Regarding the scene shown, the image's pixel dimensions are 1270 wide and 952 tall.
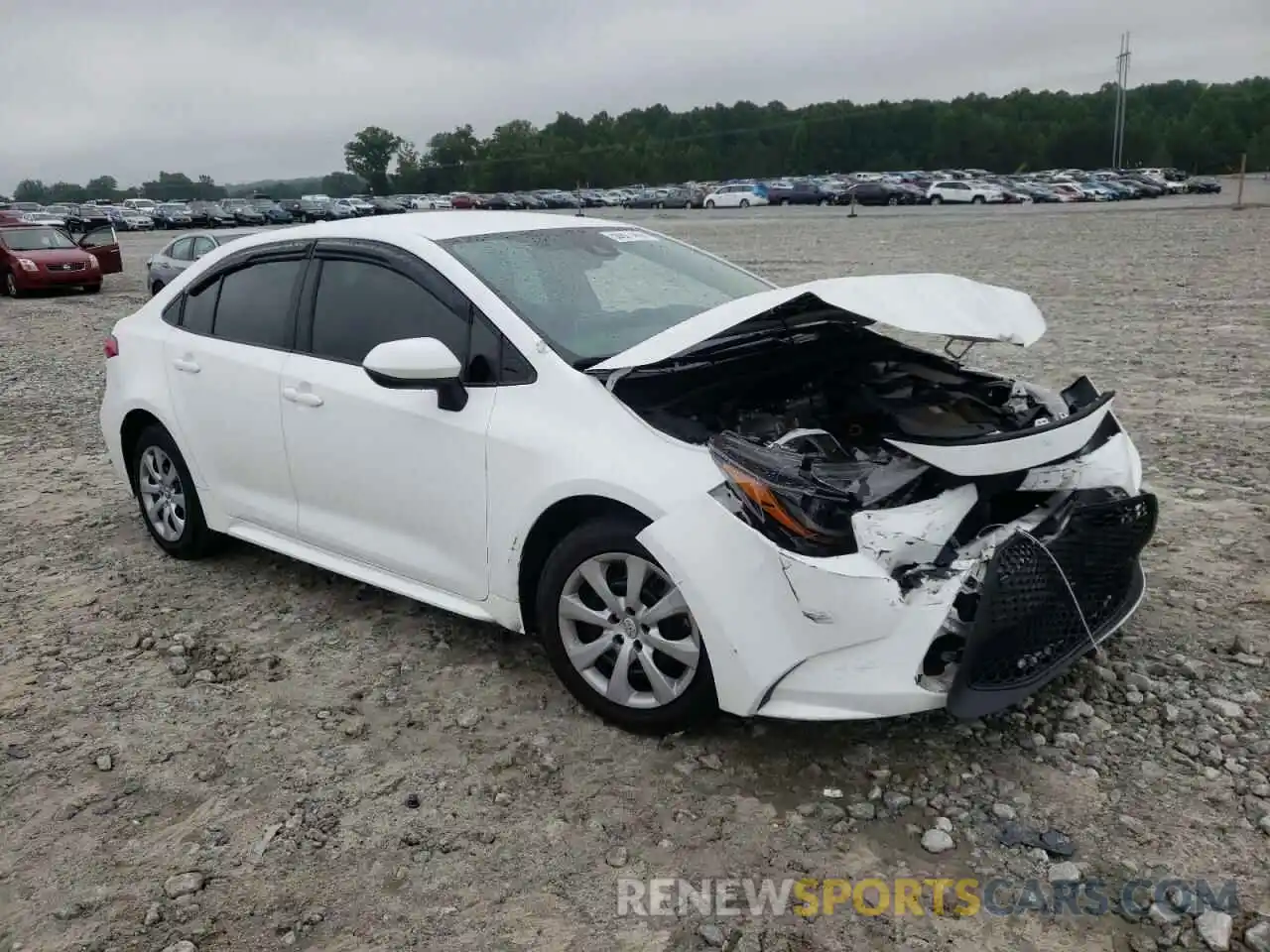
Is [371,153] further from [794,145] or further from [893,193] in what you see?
[893,193]

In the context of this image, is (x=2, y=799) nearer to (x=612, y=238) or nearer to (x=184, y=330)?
(x=184, y=330)

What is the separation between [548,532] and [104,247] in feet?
74.2

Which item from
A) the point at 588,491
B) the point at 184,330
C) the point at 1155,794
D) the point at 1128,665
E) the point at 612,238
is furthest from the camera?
the point at 184,330

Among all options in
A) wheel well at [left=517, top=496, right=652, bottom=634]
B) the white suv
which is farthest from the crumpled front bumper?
the white suv

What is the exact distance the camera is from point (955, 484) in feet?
10.6

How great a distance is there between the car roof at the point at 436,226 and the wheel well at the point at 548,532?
1331mm

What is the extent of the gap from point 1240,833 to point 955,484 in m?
1.22

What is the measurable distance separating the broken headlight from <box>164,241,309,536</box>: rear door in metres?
2.23

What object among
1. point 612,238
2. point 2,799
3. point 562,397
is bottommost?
point 2,799

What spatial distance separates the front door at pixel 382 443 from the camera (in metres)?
3.74

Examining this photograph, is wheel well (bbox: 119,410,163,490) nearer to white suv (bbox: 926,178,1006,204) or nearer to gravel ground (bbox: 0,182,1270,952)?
gravel ground (bbox: 0,182,1270,952)

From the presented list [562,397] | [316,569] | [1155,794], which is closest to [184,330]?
[316,569]

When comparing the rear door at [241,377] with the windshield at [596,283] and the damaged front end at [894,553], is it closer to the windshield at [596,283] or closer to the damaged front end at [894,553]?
the windshield at [596,283]

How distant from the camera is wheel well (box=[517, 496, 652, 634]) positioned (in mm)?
3404
